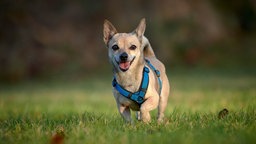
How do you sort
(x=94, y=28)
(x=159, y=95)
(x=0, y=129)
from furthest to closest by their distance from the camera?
(x=94, y=28), (x=159, y=95), (x=0, y=129)

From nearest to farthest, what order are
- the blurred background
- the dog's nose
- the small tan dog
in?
1. the dog's nose
2. the small tan dog
3. the blurred background

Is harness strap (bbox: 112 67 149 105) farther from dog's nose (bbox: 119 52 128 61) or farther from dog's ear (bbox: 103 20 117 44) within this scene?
dog's ear (bbox: 103 20 117 44)

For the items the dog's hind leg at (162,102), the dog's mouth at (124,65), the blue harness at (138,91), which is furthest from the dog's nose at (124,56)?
the dog's hind leg at (162,102)

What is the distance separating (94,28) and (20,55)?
4.71 meters

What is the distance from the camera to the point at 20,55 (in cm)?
2394

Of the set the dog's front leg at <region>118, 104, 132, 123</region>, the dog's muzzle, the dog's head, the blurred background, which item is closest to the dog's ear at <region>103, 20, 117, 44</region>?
the dog's head

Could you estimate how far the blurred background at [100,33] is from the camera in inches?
936

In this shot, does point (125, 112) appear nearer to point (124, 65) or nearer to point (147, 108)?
point (147, 108)

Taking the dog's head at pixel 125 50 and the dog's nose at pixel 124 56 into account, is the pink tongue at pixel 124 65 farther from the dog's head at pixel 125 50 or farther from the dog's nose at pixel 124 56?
the dog's nose at pixel 124 56

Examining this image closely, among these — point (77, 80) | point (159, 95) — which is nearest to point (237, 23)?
point (77, 80)

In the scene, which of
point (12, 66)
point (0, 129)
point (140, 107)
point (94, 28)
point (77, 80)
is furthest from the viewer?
point (94, 28)

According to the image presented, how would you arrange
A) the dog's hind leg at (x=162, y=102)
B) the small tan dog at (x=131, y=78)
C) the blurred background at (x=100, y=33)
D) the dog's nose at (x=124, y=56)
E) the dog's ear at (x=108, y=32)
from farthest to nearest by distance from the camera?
the blurred background at (x=100, y=33) → the dog's hind leg at (x=162, y=102) → the dog's ear at (x=108, y=32) → the small tan dog at (x=131, y=78) → the dog's nose at (x=124, y=56)

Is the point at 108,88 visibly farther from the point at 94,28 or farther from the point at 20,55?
the point at 94,28

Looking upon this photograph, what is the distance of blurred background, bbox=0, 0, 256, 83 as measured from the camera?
23781 mm
